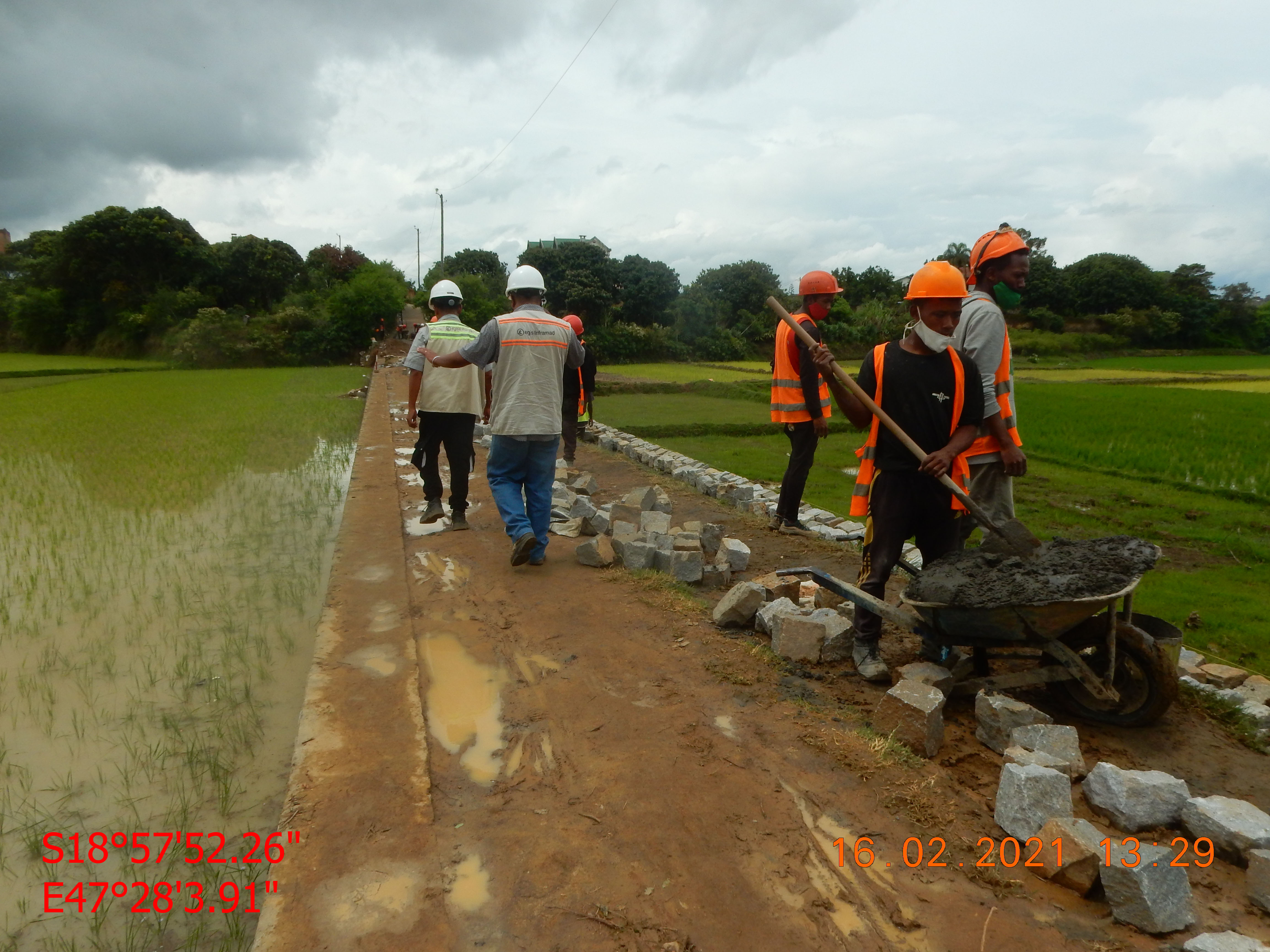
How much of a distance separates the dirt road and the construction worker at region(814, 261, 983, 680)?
528 millimetres

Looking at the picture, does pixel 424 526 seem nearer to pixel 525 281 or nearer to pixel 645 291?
pixel 525 281

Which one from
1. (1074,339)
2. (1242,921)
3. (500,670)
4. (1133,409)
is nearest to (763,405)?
(1133,409)

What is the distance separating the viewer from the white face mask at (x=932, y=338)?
3.04 meters

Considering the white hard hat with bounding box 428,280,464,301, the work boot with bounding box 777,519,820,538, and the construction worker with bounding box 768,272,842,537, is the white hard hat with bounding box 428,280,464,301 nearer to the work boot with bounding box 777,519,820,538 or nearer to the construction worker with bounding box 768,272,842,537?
the construction worker with bounding box 768,272,842,537

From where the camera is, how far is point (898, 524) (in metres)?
3.18

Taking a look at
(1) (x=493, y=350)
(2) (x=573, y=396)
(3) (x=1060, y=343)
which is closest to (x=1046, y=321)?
(3) (x=1060, y=343)

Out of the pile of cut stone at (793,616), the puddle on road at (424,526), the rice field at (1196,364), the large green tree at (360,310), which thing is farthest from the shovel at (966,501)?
the large green tree at (360,310)

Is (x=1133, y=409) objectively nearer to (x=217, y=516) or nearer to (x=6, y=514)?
(x=217, y=516)

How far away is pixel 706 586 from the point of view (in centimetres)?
453

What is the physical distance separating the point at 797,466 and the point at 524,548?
6.81 ft

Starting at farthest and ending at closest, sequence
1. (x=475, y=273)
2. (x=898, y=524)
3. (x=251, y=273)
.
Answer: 1. (x=475, y=273)
2. (x=251, y=273)
3. (x=898, y=524)

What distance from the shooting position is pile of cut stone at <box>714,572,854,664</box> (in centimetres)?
337
